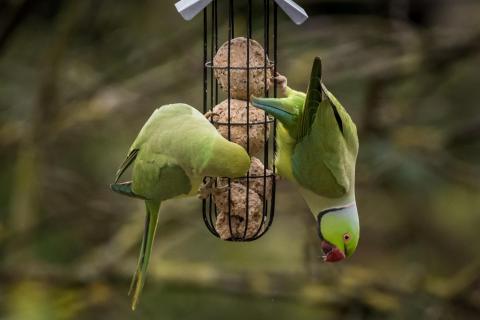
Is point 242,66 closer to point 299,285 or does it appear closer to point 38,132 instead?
point 38,132

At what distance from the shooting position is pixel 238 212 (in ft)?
14.9

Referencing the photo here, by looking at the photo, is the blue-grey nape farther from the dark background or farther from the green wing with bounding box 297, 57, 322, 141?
the dark background

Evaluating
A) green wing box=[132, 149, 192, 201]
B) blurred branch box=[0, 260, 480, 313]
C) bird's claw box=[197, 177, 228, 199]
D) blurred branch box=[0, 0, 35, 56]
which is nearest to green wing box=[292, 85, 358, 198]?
bird's claw box=[197, 177, 228, 199]

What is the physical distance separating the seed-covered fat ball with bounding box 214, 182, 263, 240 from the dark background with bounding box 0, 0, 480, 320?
1934mm

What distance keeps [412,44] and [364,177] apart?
1.11 meters

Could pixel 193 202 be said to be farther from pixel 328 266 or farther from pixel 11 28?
pixel 11 28

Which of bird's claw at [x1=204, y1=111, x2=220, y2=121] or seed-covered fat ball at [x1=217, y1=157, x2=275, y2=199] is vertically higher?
bird's claw at [x1=204, y1=111, x2=220, y2=121]

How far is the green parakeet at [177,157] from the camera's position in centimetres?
408

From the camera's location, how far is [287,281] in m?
7.05

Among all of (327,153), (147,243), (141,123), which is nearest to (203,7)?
(327,153)

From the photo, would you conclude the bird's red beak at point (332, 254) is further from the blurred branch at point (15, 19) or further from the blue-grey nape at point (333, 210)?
the blurred branch at point (15, 19)

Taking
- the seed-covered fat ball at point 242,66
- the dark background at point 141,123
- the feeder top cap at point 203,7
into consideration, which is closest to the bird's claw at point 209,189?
the seed-covered fat ball at point 242,66

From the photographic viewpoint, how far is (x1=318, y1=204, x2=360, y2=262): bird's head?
4.50m

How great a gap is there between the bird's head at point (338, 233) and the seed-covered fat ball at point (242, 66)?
2.36 feet
